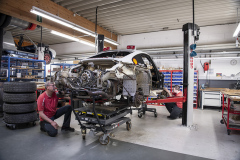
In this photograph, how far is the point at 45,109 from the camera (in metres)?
3.69

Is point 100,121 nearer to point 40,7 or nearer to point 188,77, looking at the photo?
point 188,77

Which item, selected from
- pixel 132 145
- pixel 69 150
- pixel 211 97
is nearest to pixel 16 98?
pixel 69 150

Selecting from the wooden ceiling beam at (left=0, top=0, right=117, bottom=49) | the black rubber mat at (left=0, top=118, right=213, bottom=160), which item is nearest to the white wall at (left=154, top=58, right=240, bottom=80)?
the wooden ceiling beam at (left=0, top=0, right=117, bottom=49)

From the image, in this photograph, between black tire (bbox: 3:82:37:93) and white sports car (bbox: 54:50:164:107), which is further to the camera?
black tire (bbox: 3:82:37:93)

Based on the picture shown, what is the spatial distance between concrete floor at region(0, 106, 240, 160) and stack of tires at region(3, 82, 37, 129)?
0.26 metres

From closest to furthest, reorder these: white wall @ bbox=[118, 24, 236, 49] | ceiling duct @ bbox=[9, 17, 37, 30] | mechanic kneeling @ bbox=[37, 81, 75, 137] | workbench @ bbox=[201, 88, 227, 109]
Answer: mechanic kneeling @ bbox=[37, 81, 75, 137] < ceiling duct @ bbox=[9, 17, 37, 30] < workbench @ bbox=[201, 88, 227, 109] < white wall @ bbox=[118, 24, 236, 49]

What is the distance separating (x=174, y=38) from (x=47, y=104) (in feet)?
24.4

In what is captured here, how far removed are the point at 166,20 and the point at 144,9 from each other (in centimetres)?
166

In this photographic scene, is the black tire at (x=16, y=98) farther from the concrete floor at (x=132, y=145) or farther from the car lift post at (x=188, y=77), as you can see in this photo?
the car lift post at (x=188, y=77)

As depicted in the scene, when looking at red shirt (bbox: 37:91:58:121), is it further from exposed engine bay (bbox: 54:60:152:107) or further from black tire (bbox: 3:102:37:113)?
black tire (bbox: 3:102:37:113)

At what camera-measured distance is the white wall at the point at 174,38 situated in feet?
25.6

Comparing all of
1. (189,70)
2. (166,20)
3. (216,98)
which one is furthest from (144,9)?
(216,98)

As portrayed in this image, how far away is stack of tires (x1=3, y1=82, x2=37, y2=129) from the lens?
391 cm

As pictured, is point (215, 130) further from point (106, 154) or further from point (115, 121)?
point (106, 154)
